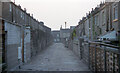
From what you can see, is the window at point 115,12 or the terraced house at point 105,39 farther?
the window at point 115,12

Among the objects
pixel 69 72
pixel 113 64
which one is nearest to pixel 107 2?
pixel 69 72

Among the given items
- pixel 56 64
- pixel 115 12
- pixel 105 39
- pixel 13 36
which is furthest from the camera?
pixel 56 64

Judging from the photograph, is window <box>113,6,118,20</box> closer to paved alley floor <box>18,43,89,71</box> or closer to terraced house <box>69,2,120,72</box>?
terraced house <box>69,2,120,72</box>

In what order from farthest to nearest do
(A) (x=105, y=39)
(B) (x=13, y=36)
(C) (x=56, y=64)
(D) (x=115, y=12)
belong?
(C) (x=56, y=64) → (B) (x=13, y=36) → (D) (x=115, y=12) → (A) (x=105, y=39)

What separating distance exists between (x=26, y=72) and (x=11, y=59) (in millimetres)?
1780

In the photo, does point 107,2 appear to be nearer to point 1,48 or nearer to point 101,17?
point 101,17

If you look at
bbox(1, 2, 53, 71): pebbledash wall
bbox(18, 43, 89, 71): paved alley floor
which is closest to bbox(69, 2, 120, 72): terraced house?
bbox(18, 43, 89, 71): paved alley floor

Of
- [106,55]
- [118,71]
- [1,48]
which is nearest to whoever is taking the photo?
[118,71]

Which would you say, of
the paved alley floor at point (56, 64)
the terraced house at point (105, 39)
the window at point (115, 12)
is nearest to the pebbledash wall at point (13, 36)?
the paved alley floor at point (56, 64)

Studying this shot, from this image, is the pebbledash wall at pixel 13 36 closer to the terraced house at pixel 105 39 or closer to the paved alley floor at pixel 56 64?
the paved alley floor at pixel 56 64

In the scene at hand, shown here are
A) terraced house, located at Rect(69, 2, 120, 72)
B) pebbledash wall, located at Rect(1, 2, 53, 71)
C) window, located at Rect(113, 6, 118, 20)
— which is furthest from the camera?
window, located at Rect(113, 6, 118, 20)

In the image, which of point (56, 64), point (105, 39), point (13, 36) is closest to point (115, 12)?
point (105, 39)

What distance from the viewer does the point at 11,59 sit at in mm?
13227

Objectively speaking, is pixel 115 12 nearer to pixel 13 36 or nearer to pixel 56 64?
pixel 56 64
